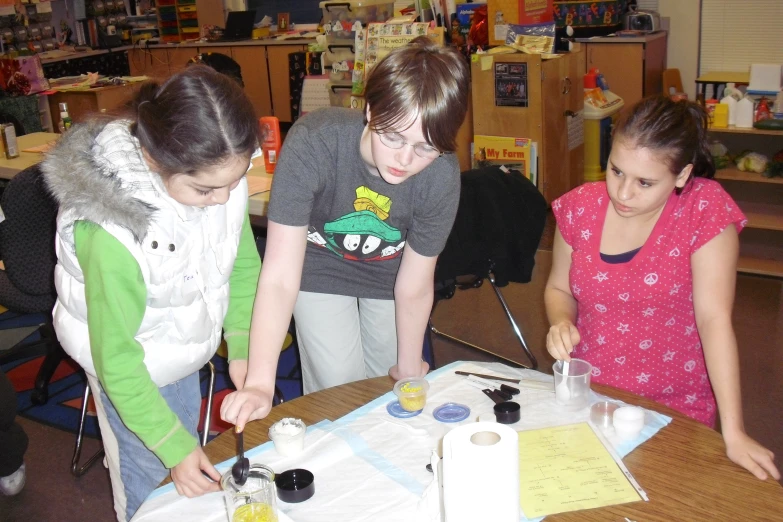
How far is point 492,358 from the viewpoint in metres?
3.03

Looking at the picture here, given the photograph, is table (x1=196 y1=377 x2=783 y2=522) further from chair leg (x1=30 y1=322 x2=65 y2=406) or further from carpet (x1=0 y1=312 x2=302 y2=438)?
chair leg (x1=30 y1=322 x2=65 y2=406)

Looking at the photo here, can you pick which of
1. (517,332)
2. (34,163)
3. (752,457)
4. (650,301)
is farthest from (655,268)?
(34,163)

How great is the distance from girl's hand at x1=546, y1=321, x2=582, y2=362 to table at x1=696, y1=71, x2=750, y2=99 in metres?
3.65

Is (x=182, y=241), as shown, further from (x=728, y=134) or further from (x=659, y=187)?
(x=728, y=134)

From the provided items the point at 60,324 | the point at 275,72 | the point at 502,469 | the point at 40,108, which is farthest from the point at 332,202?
the point at 275,72

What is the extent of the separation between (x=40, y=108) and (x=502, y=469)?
4.85 meters

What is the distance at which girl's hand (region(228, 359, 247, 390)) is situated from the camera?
58.2 inches

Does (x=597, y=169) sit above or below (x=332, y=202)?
below

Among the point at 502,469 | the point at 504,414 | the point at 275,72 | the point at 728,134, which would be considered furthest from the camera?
the point at 275,72

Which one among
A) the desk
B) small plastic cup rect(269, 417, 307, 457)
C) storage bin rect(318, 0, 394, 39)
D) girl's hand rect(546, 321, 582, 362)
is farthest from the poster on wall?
small plastic cup rect(269, 417, 307, 457)

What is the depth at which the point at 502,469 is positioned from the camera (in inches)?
34.6

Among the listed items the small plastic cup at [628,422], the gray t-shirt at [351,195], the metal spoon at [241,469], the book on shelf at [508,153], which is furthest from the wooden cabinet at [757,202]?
the metal spoon at [241,469]

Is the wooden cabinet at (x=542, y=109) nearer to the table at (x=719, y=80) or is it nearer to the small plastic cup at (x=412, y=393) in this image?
the table at (x=719, y=80)

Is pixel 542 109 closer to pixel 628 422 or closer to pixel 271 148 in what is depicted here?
pixel 271 148
